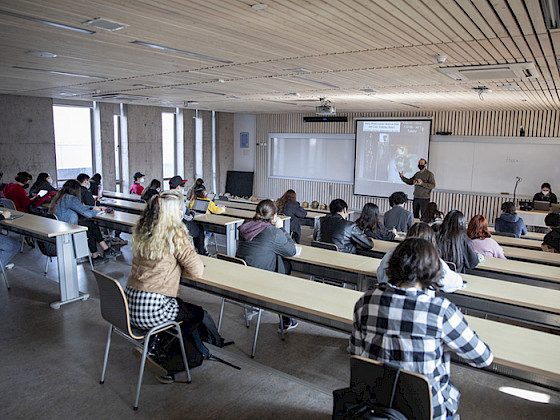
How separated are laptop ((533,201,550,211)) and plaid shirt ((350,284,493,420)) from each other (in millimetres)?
7809

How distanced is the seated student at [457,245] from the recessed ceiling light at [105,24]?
3.23 meters

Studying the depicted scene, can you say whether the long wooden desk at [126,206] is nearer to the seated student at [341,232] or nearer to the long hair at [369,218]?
the seated student at [341,232]

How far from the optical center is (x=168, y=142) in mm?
12406

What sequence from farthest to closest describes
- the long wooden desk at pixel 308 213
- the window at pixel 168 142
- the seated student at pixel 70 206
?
1. the window at pixel 168 142
2. the long wooden desk at pixel 308 213
3. the seated student at pixel 70 206

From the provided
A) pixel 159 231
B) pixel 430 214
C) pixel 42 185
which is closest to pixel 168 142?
pixel 42 185

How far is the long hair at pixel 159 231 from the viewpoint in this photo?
10.0ft

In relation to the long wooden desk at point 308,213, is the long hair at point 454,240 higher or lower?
A: higher

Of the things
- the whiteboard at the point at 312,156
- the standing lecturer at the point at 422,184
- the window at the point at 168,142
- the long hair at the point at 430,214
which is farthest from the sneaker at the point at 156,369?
the whiteboard at the point at 312,156

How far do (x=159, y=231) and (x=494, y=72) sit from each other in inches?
144

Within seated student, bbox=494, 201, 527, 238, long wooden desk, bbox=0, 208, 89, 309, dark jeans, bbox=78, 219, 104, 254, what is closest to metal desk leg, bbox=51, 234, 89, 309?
long wooden desk, bbox=0, 208, 89, 309

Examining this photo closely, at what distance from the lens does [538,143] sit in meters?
9.48

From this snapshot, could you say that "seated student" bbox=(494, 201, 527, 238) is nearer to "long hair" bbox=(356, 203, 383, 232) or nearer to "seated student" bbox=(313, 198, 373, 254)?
"long hair" bbox=(356, 203, 383, 232)

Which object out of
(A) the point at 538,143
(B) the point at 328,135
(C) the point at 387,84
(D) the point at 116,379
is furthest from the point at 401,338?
(B) the point at 328,135

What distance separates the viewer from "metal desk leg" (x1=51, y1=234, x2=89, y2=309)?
4742mm
